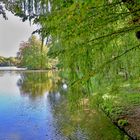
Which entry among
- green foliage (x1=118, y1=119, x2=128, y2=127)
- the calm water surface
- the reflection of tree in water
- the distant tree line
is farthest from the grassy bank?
the distant tree line

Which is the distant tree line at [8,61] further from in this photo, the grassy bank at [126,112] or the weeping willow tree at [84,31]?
the weeping willow tree at [84,31]

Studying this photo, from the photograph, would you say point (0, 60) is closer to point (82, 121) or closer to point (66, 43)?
point (82, 121)

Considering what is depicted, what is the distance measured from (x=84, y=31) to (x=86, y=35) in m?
0.09

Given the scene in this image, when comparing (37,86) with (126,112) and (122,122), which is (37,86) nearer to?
(126,112)

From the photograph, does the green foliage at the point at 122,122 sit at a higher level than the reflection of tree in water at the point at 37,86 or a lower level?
lower

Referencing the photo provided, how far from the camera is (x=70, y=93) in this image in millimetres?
3102

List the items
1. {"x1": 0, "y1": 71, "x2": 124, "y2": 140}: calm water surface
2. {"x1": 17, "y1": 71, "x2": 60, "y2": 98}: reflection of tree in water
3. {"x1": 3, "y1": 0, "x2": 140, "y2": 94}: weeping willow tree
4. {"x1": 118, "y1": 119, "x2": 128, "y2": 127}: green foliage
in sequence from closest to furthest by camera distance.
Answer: {"x1": 3, "y1": 0, "x2": 140, "y2": 94}: weeping willow tree < {"x1": 0, "y1": 71, "x2": 124, "y2": 140}: calm water surface < {"x1": 118, "y1": 119, "x2": 128, "y2": 127}: green foliage < {"x1": 17, "y1": 71, "x2": 60, "y2": 98}: reflection of tree in water

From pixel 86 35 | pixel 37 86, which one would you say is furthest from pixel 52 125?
pixel 37 86

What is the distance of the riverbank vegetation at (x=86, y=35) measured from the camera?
2504 millimetres

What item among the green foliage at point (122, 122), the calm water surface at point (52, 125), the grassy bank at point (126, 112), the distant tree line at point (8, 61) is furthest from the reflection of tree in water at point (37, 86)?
the distant tree line at point (8, 61)

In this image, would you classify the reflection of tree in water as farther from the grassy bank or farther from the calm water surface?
the grassy bank

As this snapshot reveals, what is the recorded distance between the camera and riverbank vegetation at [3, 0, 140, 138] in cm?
250

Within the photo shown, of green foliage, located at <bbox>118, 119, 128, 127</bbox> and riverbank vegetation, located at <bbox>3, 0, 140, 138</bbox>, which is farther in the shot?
green foliage, located at <bbox>118, 119, 128, 127</bbox>

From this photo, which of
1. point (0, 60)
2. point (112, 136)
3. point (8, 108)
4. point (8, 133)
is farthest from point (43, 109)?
point (0, 60)
